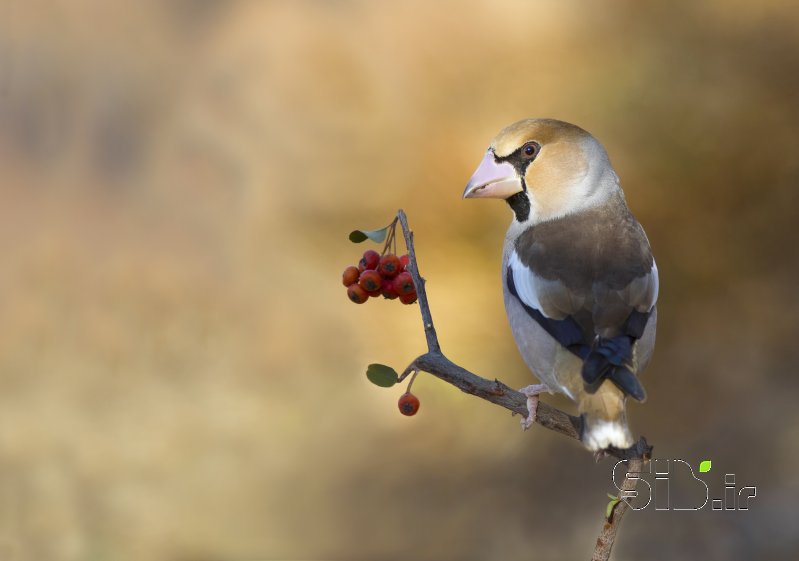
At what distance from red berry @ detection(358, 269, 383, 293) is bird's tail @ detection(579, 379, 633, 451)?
0.49 metres

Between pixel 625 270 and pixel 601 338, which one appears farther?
pixel 625 270

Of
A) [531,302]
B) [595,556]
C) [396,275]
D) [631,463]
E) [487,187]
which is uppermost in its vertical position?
[487,187]

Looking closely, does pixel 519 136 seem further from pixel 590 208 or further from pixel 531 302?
pixel 531 302

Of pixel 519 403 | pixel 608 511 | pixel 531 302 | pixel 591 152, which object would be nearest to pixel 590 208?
pixel 591 152

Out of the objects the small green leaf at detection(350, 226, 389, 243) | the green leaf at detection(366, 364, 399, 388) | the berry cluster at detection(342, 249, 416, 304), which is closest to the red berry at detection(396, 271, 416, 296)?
the berry cluster at detection(342, 249, 416, 304)

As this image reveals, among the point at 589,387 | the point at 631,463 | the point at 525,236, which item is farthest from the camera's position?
the point at 525,236

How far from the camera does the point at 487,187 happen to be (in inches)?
65.7

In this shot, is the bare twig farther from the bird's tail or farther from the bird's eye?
the bird's eye

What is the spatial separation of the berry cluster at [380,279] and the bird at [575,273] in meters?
0.18

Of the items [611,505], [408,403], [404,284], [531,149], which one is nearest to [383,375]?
[408,403]

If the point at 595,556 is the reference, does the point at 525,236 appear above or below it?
above

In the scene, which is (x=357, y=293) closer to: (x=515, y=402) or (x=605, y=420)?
(x=515, y=402)

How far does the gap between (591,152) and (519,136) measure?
0.14m

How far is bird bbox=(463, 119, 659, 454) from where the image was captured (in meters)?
1.32
